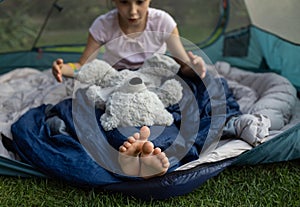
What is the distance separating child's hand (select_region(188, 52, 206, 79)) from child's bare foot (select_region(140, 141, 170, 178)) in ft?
1.56

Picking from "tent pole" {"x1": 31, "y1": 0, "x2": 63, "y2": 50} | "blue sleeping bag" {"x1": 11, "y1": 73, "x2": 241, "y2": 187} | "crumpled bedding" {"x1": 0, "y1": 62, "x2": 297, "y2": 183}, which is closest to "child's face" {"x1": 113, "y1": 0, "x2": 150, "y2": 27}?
"blue sleeping bag" {"x1": 11, "y1": 73, "x2": 241, "y2": 187}

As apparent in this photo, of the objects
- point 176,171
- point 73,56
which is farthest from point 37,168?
point 73,56

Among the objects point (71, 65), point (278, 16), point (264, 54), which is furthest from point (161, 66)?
point (264, 54)

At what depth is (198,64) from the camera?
1.71m

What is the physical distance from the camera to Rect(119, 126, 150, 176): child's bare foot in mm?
1371

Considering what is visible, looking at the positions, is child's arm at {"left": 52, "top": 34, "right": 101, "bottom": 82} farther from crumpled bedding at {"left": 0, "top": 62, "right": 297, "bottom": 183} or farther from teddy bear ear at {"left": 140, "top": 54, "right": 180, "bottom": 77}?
teddy bear ear at {"left": 140, "top": 54, "right": 180, "bottom": 77}

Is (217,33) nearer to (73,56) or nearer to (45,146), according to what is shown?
(73,56)

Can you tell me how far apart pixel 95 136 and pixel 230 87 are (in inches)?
33.9

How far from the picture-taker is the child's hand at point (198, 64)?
5.57ft

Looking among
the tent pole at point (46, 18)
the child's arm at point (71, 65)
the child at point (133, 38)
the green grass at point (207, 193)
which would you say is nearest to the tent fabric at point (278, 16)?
the child at point (133, 38)

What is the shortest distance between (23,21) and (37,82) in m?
0.86

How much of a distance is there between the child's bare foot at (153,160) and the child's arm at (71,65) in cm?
51

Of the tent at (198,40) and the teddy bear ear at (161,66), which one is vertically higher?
the teddy bear ear at (161,66)

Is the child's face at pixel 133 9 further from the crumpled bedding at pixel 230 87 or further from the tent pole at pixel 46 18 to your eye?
the tent pole at pixel 46 18
